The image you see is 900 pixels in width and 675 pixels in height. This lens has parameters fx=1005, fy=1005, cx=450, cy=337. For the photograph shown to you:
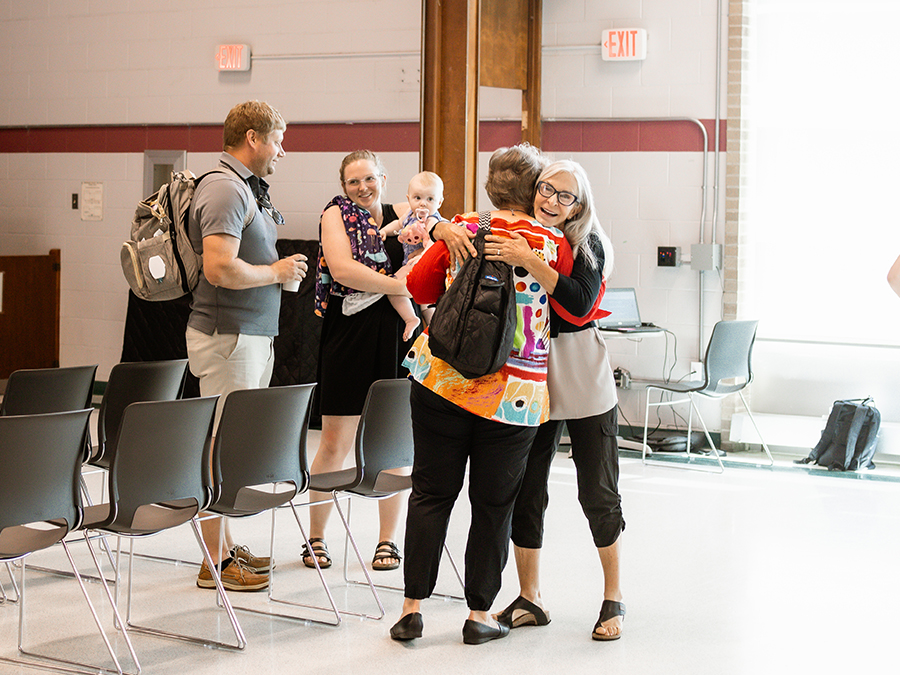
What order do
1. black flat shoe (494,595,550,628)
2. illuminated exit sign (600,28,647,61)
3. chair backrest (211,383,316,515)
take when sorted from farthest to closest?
illuminated exit sign (600,28,647,61)
black flat shoe (494,595,550,628)
chair backrest (211,383,316,515)

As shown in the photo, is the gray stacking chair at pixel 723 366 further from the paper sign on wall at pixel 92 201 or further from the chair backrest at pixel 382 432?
the paper sign on wall at pixel 92 201

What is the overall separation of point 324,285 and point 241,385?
568 millimetres

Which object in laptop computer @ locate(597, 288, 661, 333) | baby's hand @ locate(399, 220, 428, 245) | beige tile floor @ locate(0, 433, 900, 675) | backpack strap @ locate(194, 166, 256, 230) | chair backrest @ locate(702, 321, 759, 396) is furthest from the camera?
laptop computer @ locate(597, 288, 661, 333)

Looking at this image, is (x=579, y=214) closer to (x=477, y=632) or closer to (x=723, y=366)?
(x=477, y=632)

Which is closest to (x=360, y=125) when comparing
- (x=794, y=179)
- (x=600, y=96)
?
(x=600, y=96)

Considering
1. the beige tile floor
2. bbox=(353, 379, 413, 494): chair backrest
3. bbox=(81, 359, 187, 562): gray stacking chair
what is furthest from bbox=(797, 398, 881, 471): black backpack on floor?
bbox=(81, 359, 187, 562): gray stacking chair

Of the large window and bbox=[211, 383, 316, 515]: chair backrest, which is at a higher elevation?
the large window

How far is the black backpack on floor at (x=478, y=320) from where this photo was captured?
2.81 metres

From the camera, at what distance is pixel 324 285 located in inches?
155

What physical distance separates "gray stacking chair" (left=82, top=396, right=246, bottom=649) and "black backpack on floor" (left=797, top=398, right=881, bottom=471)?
4271 mm

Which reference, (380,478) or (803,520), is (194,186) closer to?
(380,478)

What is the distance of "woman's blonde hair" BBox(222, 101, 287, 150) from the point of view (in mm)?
3553

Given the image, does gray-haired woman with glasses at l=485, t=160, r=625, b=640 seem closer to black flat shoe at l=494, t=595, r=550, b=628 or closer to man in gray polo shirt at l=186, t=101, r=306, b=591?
black flat shoe at l=494, t=595, r=550, b=628

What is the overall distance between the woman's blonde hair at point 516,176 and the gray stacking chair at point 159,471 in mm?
1088
